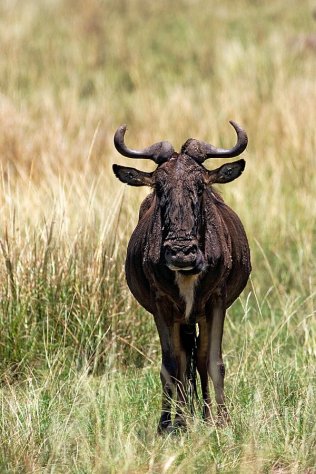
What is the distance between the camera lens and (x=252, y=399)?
6.00m

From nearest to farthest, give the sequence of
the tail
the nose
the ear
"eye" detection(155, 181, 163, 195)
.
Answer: the nose → "eye" detection(155, 181, 163, 195) → the ear → the tail

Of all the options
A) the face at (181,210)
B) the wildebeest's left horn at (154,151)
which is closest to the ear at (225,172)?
the face at (181,210)

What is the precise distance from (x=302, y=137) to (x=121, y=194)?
427 cm

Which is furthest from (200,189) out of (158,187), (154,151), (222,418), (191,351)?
(222,418)

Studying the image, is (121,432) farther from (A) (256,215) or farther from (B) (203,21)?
(B) (203,21)

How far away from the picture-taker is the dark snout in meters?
5.28

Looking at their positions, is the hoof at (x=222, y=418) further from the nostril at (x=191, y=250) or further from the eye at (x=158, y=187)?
the eye at (x=158, y=187)

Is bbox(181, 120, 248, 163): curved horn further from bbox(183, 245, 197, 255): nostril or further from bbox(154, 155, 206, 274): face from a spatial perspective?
bbox(183, 245, 197, 255): nostril

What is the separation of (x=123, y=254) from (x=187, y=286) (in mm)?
2100

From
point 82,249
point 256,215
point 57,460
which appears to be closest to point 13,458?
point 57,460

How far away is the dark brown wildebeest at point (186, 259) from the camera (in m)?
5.47

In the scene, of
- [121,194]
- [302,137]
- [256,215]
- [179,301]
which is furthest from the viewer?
[302,137]

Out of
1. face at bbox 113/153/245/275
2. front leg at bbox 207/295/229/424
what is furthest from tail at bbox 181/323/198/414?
face at bbox 113/153/245/275

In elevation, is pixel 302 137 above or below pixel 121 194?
above
